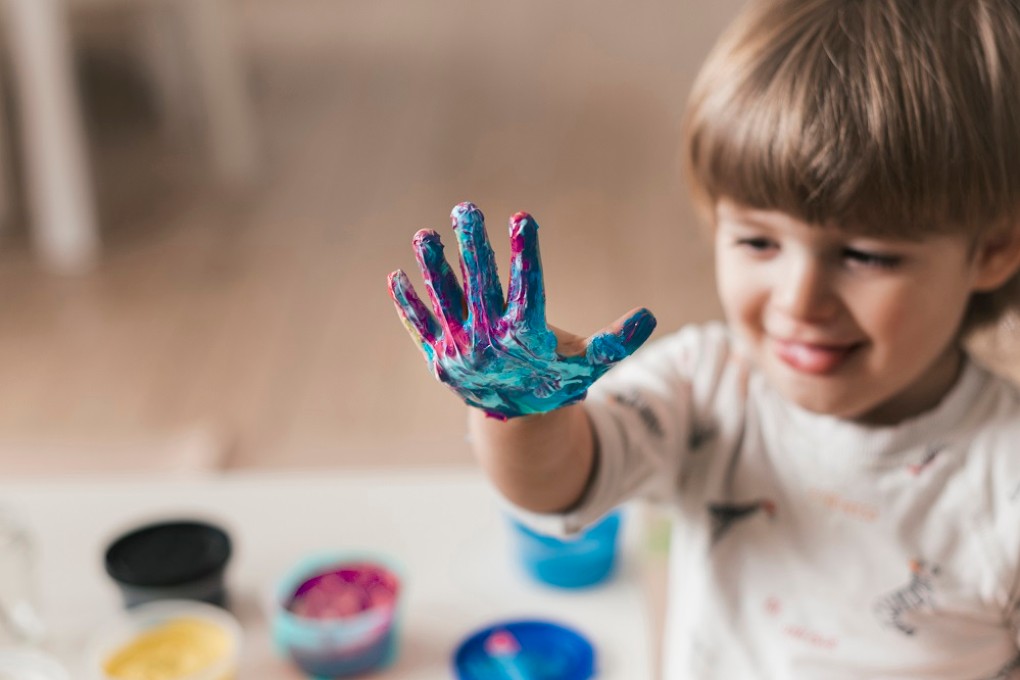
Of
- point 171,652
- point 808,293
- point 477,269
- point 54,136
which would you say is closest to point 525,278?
point 477,269

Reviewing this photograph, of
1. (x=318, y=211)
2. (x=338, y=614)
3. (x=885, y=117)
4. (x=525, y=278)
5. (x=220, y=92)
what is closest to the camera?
(x=525, y=278)

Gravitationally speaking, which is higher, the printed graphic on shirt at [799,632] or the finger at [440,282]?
the finger at [440,282]

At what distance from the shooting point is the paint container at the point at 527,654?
0.92 metres

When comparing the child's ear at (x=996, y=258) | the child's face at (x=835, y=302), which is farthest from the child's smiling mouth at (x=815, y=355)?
the child's ear at (x=996, y=258)

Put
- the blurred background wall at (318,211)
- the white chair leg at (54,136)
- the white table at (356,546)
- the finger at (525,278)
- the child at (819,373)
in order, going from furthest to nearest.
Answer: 1. the white chair leg at (54,136)
2. the blurred background wall at (318,211)
3. the white table at (356,546)
4. the child at (819,373)
5. the finger at (525,278)

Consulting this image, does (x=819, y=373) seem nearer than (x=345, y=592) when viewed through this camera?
Yes

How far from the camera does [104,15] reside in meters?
3.90

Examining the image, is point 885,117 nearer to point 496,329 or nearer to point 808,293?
point 808,293

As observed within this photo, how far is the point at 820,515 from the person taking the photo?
91 centimetres

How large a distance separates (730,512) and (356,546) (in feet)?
1.09

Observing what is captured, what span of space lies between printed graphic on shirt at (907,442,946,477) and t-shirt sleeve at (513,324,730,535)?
0.49ft

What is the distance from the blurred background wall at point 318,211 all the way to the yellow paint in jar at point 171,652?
17.1 inches

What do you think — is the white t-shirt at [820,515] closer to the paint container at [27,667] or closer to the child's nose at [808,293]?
the child's nose at [808,293]

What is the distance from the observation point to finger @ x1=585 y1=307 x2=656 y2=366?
630 millimetres
